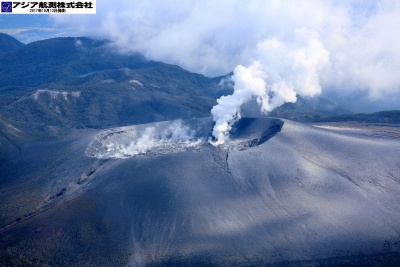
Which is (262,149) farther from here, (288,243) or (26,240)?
(26,240)

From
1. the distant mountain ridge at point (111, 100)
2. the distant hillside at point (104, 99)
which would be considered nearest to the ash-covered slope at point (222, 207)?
the distant mountain ridge at point (111, 100)

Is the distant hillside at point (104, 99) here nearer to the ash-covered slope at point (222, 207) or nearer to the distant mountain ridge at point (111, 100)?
the distant mountain ridge at point (111, 100)

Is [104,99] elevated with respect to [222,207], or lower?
elevated

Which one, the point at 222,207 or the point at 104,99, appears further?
the point at 104,99

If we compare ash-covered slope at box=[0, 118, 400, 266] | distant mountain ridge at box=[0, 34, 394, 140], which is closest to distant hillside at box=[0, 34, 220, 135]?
distant mountain ridge at box=[0, 34, 394, 140]

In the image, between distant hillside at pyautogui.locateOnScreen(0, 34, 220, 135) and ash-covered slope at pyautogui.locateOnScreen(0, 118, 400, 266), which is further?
distant hillside at pyautogui.locateOnScreen(0, 34, 220, 135)

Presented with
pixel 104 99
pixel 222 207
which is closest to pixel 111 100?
pixel 104 99

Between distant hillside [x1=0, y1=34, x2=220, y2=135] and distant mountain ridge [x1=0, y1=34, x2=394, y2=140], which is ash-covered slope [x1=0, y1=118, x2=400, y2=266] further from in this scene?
distant hillside [x1=0, y1=34, x2=220, y2=135]

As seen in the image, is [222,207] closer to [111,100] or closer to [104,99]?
[111,100]
